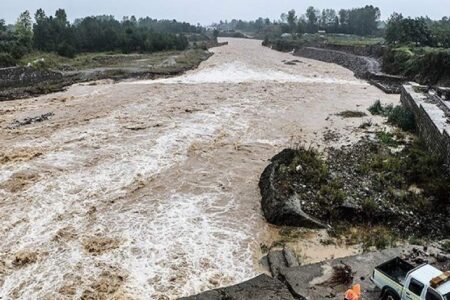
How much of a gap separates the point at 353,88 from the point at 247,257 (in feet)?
91.0

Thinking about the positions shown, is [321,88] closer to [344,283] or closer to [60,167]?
[60,167]

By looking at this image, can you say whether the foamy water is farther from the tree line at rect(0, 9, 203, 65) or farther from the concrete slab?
the concrete slab

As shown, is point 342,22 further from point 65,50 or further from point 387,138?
point 387,138

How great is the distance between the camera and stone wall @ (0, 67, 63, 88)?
3694 centimetres

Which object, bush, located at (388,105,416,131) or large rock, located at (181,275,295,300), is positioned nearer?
large rock, located at (181,275,295,300)

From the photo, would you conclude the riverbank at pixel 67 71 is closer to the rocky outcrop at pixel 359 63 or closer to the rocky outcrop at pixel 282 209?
the rocky outcrop at pixel 359 63

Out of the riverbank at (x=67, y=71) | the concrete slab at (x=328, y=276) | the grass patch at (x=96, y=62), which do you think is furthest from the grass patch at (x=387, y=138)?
the grass patch at (x=96, y=62)

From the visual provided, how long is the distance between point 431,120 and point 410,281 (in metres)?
11.8

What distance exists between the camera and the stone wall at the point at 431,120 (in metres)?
15.9

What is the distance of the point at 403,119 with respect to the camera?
74.2 ft

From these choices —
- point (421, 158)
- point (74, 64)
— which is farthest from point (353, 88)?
point (74, 64)

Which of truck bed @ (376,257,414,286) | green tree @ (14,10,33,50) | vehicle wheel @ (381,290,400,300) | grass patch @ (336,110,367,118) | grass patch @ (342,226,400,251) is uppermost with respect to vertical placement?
green tree @ (14,10,33,50)

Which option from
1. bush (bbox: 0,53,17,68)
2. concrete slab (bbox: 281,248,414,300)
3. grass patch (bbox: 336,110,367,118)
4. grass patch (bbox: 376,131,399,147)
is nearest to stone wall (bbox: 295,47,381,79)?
grass patch (bbox: 336,110,367,118)

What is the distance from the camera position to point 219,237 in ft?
41.0
